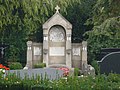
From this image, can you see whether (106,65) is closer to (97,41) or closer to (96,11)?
(96,11)

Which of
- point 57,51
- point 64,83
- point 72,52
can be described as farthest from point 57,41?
point 64,83

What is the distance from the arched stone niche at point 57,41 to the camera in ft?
83.1

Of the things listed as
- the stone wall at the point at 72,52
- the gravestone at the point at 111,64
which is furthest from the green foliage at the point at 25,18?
the gravestone at the point at 111,64

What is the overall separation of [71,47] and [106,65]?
620 inches

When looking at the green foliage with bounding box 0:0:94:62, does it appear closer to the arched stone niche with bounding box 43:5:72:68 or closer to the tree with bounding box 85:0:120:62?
the arched stone niche with bounding box 43:5:72:68

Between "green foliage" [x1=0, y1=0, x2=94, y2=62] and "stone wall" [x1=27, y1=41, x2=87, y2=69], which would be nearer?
"green foliage" [x1=0, y1=0, x2=94, y2=62]

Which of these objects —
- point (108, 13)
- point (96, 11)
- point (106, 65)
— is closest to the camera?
point (106, 65)

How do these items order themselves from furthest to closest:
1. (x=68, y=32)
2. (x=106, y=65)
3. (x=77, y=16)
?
(x=77, y=16) < (x=68, y=32) < (x=106, y=65)

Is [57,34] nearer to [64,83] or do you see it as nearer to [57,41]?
[57,41]

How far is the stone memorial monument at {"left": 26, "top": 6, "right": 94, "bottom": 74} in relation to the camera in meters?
25.3

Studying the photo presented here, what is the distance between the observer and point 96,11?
65.7ft

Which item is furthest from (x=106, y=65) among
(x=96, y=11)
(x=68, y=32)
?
(x=68, y=32)

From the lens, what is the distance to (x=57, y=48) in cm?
2561

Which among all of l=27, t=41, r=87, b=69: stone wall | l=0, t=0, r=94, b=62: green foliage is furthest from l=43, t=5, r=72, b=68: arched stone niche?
l=0, t=0, r=94, b=62: green foliage
